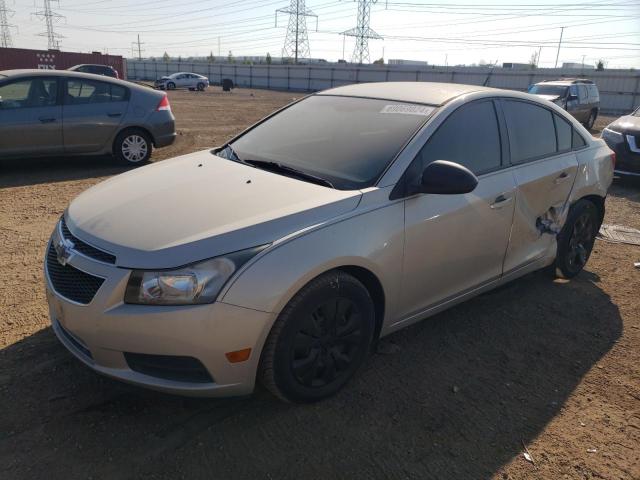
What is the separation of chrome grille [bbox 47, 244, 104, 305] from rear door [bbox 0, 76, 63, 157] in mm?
5769

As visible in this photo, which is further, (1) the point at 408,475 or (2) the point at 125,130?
(2) the point at 125,130

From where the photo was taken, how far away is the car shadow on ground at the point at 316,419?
94.3 inches

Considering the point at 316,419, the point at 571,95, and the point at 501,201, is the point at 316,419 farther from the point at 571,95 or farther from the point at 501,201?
the point at 571,95

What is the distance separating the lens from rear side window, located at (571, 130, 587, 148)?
443 centimetres

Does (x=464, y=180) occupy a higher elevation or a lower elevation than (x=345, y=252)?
higher

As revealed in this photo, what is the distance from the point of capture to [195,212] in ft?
8.84

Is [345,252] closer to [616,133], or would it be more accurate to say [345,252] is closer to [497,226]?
[497,226]

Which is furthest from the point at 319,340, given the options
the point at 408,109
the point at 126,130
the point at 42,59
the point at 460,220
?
the point at 42,59

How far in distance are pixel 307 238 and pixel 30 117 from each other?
6.82 m

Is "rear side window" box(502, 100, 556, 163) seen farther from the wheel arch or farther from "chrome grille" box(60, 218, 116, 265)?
the wheel arch

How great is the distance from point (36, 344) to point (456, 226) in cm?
278

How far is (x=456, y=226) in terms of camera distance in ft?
10.6

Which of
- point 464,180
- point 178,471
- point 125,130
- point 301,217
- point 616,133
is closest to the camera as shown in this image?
point 178,471

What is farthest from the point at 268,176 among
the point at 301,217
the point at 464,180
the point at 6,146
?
the point at 6,146
